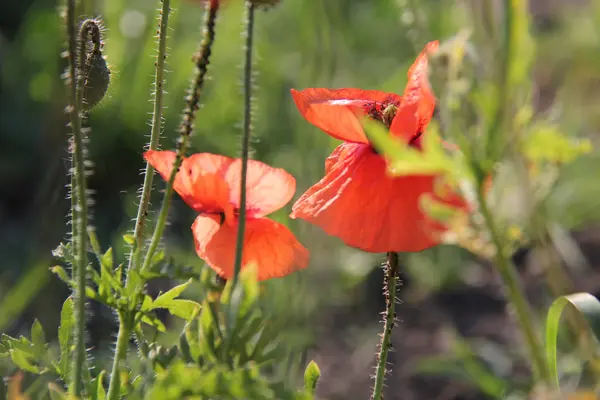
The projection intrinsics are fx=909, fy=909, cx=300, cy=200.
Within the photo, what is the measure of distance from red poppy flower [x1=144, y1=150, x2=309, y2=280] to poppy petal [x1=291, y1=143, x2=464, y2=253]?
4 cm

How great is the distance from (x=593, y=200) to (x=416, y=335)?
39.1 inches

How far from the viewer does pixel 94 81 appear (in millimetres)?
964

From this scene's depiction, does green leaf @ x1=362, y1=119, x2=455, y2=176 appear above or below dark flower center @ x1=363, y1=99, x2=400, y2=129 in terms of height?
below

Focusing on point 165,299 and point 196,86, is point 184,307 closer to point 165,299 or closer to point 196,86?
point 165,299

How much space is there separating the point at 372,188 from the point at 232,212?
0.16 meters

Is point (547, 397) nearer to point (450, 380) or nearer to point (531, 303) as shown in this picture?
point (450, 380)

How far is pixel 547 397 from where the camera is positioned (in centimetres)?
70

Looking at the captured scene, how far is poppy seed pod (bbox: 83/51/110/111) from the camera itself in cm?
96

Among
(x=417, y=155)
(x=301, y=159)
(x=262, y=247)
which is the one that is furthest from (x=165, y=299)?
(x=301, y=159)

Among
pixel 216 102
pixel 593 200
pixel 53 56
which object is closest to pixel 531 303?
pixel 593 200

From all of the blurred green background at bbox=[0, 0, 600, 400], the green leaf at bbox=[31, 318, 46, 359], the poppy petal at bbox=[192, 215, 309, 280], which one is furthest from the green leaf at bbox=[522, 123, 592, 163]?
the blurred green background at bbox=[0, 0, 600, 400]

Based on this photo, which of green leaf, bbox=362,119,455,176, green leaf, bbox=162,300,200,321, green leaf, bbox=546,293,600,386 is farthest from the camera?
green leaf, bbox=162,300,200,321

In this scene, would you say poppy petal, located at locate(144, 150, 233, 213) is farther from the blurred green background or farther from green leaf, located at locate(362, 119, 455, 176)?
the blurred green background

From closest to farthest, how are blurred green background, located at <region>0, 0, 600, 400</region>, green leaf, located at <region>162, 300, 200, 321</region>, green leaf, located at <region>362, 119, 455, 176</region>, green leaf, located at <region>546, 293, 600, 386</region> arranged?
green leaf, located at <region>362, 119, 455, 176</region> → green leaf, located at <region>546, 293, 600, 386</region> → green leaf, located at <region>162, 300, 200, 321</region> → blurred green background, located at <region>0, 0, 600, 400</region>
